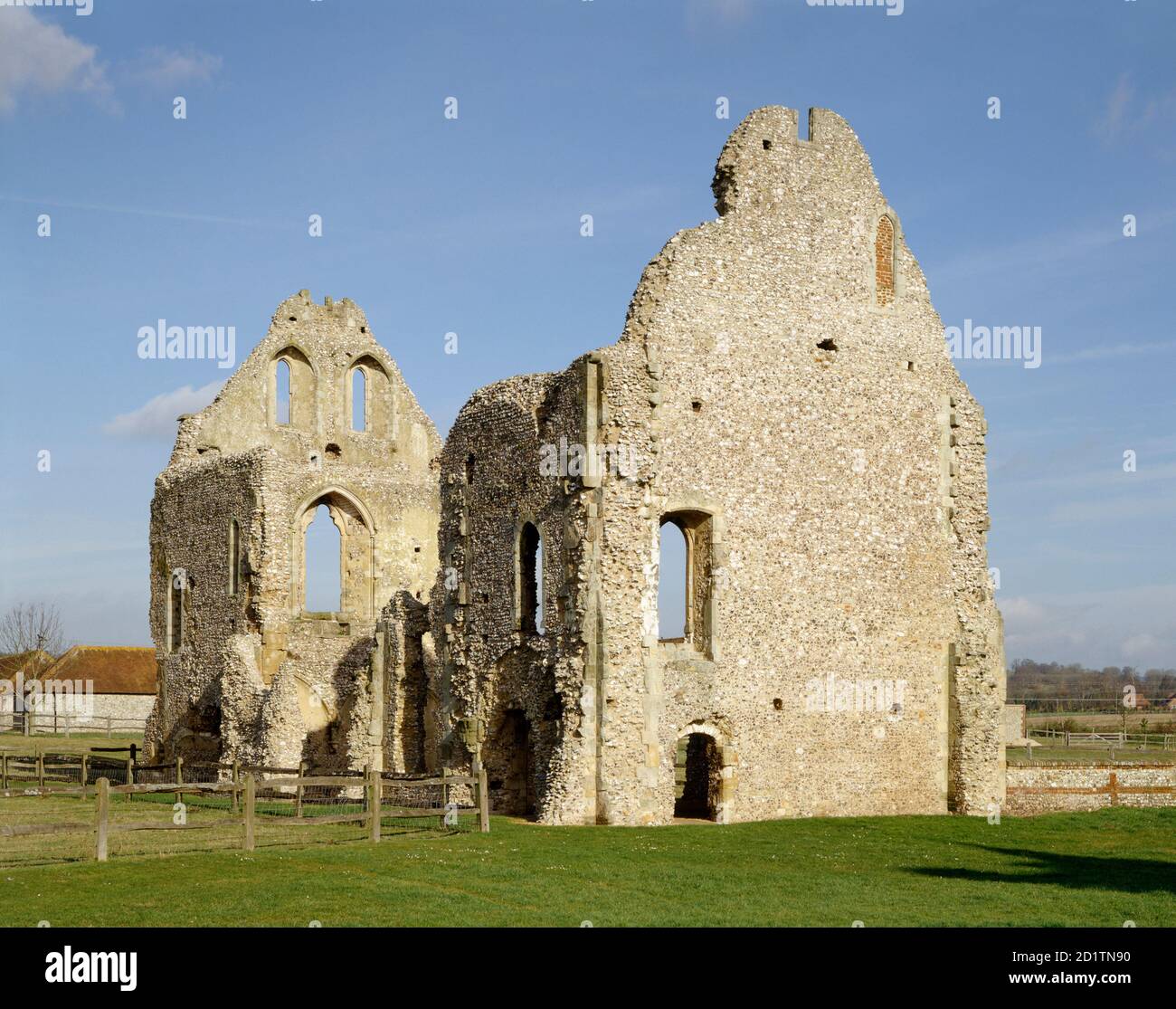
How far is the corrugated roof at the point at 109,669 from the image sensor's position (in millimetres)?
57219

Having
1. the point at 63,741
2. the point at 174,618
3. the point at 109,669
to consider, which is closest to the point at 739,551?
the point at 174,618

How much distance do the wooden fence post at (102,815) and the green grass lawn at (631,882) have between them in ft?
0.62

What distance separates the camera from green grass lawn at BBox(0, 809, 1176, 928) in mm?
12820

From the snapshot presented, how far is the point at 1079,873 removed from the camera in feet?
54.3

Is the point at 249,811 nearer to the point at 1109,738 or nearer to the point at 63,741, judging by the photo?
the point at 1109,738

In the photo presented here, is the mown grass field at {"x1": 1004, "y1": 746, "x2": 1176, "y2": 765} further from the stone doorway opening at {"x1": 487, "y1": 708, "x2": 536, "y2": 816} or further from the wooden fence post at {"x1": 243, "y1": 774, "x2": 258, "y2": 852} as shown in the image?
the wooden fence post at {"x1": 243, "y1": 774, "x2": 258, "y2": 852}

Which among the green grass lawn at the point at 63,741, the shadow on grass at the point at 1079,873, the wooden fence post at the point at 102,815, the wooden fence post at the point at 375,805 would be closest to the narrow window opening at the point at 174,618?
the green grass lawn at the point at 63,741

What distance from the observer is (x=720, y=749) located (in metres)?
21.9

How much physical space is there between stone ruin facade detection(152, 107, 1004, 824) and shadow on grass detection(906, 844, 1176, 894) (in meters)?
5.01

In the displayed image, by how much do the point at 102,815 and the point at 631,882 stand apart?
582 centimetres

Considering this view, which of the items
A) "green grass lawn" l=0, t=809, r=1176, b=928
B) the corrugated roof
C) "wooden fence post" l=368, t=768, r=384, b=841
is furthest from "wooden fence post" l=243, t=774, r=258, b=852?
the corrugated roof

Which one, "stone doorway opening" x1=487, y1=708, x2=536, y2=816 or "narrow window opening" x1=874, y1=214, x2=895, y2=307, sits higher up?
"narrow window opening" x1=874, y1=214, x2=895, y2=307

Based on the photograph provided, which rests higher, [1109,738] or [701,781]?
[701,781]

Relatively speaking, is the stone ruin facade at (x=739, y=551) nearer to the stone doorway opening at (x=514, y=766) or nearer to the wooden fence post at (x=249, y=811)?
the stone doorway opening at (x=514, y=766)
